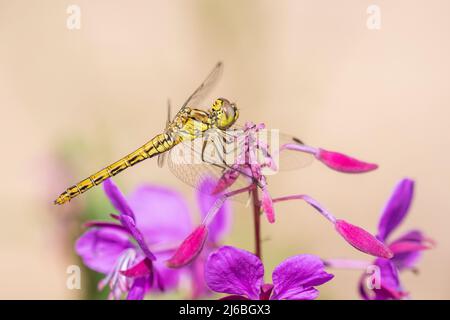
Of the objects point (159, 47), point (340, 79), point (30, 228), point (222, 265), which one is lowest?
point (30, 228)

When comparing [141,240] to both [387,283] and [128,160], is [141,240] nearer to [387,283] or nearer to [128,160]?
[128,160]

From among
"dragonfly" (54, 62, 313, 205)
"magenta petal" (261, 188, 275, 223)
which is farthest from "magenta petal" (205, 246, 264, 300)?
"dragonfly" (54, 62, 313, 205)

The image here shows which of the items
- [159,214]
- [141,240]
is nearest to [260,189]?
A: [141,240]

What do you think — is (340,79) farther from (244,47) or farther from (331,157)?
(331,157)

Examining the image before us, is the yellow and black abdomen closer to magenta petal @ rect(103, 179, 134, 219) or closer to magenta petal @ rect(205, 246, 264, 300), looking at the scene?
magenta petal @ rect(103, 179, 134, 219)

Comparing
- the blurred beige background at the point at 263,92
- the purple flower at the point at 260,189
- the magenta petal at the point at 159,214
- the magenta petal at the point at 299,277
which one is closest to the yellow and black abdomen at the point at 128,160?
the purple flower at the point at 260,189

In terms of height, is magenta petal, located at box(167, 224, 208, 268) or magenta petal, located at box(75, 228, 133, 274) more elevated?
magenta petal, located at box(167, 224, 208, 268)

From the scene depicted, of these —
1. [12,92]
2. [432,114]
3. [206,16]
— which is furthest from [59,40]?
[432,114]
